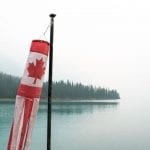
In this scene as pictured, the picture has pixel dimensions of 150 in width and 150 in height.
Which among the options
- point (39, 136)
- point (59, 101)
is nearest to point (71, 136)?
point (39, 136)

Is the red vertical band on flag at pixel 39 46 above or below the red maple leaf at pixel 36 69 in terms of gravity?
above

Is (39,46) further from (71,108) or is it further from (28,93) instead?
(71,108)

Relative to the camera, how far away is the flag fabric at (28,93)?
3590 millimetres

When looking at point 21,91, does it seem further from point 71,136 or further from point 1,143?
point 71,136

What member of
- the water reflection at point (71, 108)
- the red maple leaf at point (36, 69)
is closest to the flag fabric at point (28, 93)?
the red maple leaf at point (36, 69)

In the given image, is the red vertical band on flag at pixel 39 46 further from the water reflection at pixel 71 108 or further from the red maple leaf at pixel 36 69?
the water reflection at pixel 71 108

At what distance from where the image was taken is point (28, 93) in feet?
11.8

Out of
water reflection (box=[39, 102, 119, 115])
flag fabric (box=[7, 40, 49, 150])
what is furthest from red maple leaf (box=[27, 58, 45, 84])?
water reflection (box=[39, 102, 119, 115])

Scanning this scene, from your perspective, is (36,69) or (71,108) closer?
(36,69)

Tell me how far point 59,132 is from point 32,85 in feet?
104

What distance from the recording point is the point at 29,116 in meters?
3.64

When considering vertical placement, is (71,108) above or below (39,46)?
below

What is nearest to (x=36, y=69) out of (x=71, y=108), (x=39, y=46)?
(x=39, y=46)

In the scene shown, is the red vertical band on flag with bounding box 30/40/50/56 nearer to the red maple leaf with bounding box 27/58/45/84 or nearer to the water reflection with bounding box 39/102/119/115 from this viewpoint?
the red maple leaf with bounding box 27/58/45/84
